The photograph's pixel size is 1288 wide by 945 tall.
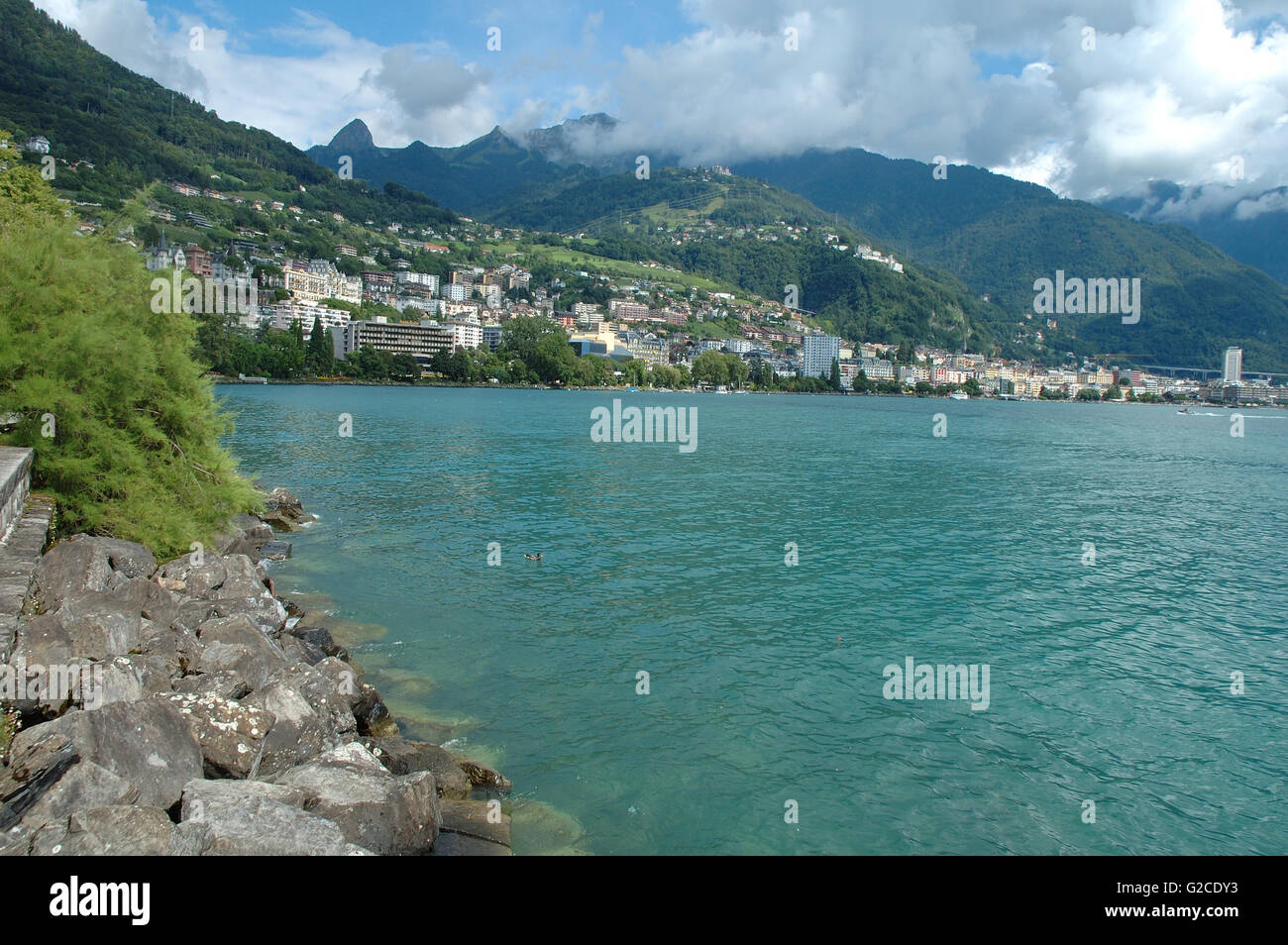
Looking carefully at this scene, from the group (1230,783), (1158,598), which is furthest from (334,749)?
(1158,598)

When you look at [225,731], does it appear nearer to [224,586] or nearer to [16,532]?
[16,532]

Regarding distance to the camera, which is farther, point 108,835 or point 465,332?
point 465,332

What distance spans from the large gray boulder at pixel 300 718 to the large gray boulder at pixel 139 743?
3.12 ft

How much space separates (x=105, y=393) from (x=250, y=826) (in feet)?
36.2

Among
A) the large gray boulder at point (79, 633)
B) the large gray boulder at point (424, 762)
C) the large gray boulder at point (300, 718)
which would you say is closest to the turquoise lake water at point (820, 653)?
the large gray boulder at point (424, 762)

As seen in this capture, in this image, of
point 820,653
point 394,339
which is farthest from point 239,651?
point 394,339

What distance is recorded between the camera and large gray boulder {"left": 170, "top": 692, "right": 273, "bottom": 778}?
284 inches

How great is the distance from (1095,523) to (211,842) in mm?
29478

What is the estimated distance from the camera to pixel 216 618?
10.9m

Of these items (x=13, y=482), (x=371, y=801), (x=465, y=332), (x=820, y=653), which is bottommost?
(x=820, y=653)

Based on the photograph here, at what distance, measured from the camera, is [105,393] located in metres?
13.7

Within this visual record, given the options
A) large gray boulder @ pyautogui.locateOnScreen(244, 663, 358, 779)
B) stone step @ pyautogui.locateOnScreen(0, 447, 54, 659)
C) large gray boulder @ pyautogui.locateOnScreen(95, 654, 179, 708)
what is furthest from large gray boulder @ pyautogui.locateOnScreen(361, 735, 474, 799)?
stone step @ pyautogui.locateOnScreen(0, 447, 54, 659)

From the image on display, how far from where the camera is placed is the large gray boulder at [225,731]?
7223mm

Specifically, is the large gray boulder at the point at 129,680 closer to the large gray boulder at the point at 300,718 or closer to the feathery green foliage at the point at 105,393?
the large gray boulder at the point at 300,718
